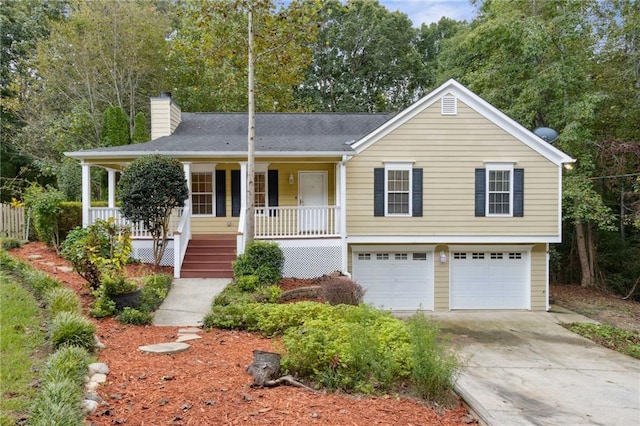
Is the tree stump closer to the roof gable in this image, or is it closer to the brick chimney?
the roof gable

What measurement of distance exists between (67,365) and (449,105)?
11.1 m

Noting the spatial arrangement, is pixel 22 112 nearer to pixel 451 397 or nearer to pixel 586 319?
pixel 451 397

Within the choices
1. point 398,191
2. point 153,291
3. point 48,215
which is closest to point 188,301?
point 153,291

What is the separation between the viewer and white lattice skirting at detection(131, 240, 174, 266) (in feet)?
35.4

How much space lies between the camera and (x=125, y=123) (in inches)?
619

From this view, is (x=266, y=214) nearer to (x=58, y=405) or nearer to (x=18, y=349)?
(x=18, y=349)

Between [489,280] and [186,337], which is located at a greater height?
[186,337]

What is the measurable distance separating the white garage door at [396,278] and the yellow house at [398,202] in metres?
0.03

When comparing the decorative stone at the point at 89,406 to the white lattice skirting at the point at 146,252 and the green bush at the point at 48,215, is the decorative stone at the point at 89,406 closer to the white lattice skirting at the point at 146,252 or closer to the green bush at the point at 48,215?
the white lattice skirting at the point at 146,252

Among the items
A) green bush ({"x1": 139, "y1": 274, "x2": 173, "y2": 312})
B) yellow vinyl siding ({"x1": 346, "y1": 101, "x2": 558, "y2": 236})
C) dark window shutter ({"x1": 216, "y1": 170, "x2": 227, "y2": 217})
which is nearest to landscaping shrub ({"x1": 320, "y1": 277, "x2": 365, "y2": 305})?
green bush ({"x1": 139, "y1": 274, "x2": 173, "y2": 312})

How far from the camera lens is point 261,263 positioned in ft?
31.5

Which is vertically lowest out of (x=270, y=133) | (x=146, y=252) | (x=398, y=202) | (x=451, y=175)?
(x=146, y=252)

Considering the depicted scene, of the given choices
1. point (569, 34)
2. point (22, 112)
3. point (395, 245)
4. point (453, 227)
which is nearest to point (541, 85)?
point (569, 34)

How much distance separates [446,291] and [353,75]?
61.5ft
